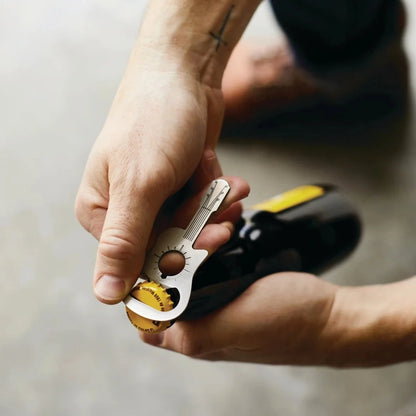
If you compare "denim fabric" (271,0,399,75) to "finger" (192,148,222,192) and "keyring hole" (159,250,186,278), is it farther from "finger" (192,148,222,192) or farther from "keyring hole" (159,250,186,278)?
"keyring hole" (159,250,186,278)

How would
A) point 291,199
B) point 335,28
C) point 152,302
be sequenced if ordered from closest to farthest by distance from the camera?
point 152,302 < point 291,199 < point 335,28

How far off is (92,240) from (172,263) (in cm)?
53

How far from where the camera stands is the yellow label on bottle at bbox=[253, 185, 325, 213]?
35.7 inches

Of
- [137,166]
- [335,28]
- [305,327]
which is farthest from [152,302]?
[335,28]

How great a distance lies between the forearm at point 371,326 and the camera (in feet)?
2.72

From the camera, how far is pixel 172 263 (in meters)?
0.66

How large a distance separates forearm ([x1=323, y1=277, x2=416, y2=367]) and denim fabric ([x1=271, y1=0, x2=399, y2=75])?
1.63 ft

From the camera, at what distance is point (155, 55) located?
798 millimetres

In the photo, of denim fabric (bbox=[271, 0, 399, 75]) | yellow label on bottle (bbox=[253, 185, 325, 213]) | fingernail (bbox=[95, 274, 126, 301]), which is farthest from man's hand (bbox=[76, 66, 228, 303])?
denim fabric (bbox=[271, 0, 399, 75])

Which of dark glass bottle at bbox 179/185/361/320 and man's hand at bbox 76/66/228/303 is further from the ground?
man's hand at bbox 76/66/228/303

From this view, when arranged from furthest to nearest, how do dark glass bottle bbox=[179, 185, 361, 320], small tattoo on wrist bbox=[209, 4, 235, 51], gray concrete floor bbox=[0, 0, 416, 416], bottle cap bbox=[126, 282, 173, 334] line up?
gray concrete floor bbox=[0, 0, 416, 416] → small tattoo on wrist bbox=[209, 4, 235, 51] → dark glass bottle bbox=[179, 185, 361, 320] → bottle cap bbox=[126, 282, 173, 334]

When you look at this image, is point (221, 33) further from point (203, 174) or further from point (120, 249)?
point (120, 249)

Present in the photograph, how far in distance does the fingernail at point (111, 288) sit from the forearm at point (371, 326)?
1.04ft

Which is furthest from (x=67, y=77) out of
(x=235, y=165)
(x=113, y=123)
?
(x=113, y=123)
